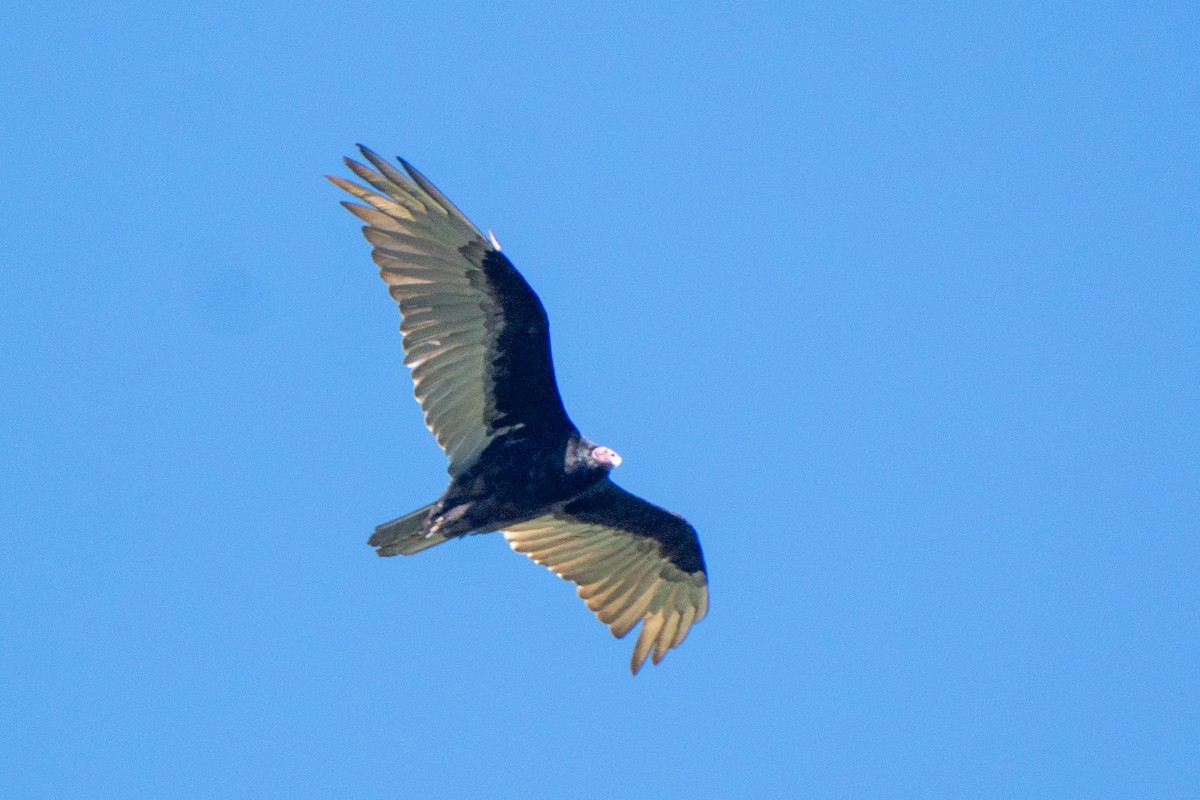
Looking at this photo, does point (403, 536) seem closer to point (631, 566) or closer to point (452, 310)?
point (452, 310)

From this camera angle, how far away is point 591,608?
12406 mm

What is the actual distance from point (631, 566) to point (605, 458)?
5.35 feet

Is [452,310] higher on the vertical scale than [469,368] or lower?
higher

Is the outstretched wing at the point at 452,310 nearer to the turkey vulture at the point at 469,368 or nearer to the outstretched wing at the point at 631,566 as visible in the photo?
the turkey vulture at the point at 469,368

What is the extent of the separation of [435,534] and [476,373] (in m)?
1.15

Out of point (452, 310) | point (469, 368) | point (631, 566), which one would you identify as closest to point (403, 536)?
point (469, 368)

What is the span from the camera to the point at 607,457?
1103 cm

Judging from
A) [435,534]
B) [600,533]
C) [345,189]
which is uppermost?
[345,189]

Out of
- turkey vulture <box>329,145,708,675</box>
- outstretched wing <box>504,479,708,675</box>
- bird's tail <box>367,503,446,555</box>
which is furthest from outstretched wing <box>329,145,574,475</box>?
outstretched wing <box>504,479,708,675</box>

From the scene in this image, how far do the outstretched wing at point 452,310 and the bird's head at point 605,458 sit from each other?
470mm

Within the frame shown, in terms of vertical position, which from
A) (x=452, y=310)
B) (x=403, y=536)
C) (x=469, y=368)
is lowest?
(x=403, y=536)

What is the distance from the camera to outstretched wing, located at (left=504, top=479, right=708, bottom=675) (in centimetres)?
1228

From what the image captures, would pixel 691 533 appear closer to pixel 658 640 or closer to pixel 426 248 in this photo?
pixel 658 640

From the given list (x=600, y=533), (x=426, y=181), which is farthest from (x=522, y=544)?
(x=426, y=181)
